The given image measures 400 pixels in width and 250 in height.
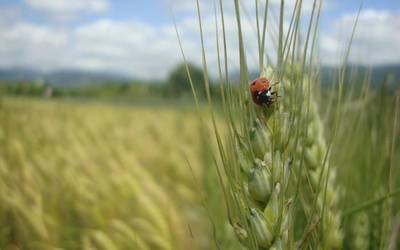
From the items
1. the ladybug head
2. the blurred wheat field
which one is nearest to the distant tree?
the ladybug head

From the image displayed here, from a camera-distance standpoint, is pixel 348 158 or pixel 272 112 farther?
pixel 348 158

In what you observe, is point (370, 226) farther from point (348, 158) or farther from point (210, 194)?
point (210, 194)

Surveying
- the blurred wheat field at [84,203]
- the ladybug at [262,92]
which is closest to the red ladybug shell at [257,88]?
the ladybug at [262,92]

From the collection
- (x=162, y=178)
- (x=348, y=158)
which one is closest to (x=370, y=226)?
(x=348, y=158)

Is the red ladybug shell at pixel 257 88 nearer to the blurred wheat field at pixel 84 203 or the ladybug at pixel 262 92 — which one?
the ladybug at pixel 262 92

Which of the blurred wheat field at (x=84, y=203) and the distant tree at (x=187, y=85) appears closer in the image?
the distant tree at (x=187, y=85)

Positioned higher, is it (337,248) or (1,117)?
(337,248)

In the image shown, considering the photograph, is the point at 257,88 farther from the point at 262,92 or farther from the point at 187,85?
the point at 187,85

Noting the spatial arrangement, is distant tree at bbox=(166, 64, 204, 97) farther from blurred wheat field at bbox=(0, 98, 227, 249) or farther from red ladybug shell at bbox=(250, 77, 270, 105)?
blurred wheat field at bbox=(0, 98, 227, 249)
